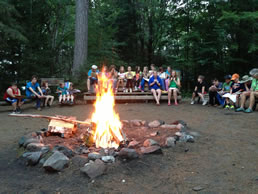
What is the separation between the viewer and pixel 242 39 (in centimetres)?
1283

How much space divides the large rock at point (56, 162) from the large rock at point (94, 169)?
1.02 ft

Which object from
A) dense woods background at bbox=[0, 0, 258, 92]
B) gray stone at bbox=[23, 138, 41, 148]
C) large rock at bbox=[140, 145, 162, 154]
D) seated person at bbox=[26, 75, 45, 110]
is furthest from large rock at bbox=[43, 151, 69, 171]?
dense woods background at bbox=[0, 0, 258, 92]

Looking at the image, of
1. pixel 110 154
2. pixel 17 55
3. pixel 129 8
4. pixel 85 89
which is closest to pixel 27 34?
pixel 17 55

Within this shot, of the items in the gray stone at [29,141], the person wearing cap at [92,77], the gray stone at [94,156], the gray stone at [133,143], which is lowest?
the gray stone at [94,156]

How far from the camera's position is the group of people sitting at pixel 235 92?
7254 mm

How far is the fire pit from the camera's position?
306 cm

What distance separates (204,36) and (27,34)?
10640 mm

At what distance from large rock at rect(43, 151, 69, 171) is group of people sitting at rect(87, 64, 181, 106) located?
21.3 feet

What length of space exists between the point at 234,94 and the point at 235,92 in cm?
18

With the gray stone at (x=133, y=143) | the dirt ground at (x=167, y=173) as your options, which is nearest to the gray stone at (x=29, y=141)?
the dirt ground at (x=167, y=173)

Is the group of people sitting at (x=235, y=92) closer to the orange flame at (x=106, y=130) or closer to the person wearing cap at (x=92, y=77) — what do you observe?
the person wearing cap at (x=92, y=77)

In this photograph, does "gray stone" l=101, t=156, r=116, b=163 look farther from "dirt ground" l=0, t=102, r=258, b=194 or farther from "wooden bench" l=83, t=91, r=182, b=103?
"wooden bench" l=83, t=91, r=182, b=103

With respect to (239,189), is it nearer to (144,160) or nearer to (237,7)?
(144,160)

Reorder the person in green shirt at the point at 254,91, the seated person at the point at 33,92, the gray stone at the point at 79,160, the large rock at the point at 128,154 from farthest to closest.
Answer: the seated person at the point at 33,92
the person in green shirt at the point at 254,91
the large rock at the point at 128,154
the gray stone at the point at 79,160
